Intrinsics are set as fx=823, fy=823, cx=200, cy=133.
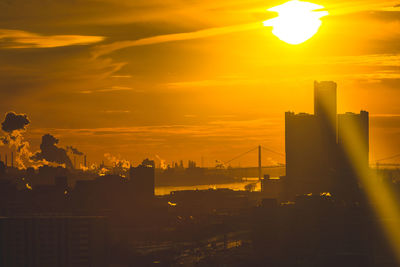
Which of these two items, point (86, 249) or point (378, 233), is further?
point (378, 233)

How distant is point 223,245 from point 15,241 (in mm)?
47620

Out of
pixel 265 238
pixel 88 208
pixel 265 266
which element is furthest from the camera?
pixel 88 208

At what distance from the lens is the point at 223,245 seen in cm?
15475

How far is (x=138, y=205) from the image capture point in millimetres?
184125

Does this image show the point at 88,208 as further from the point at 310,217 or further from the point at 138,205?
the point at 310,217

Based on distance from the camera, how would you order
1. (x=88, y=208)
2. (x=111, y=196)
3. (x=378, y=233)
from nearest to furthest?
(x=378, y=233) < (x=88, y=208) < (x=111, y=196)

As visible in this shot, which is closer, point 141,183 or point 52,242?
point 52,242

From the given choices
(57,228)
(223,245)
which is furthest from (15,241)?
(223,245)

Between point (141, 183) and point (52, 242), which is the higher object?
point (141, 183)

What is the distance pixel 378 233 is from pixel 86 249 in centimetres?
5992

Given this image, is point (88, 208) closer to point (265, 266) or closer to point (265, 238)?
point (265, 238)

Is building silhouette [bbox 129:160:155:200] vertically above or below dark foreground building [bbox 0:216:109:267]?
above

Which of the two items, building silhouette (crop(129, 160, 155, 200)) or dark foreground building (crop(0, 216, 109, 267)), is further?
building silhouette (crop(129, 160, 155, 200))

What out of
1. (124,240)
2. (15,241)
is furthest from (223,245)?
(15,241)
